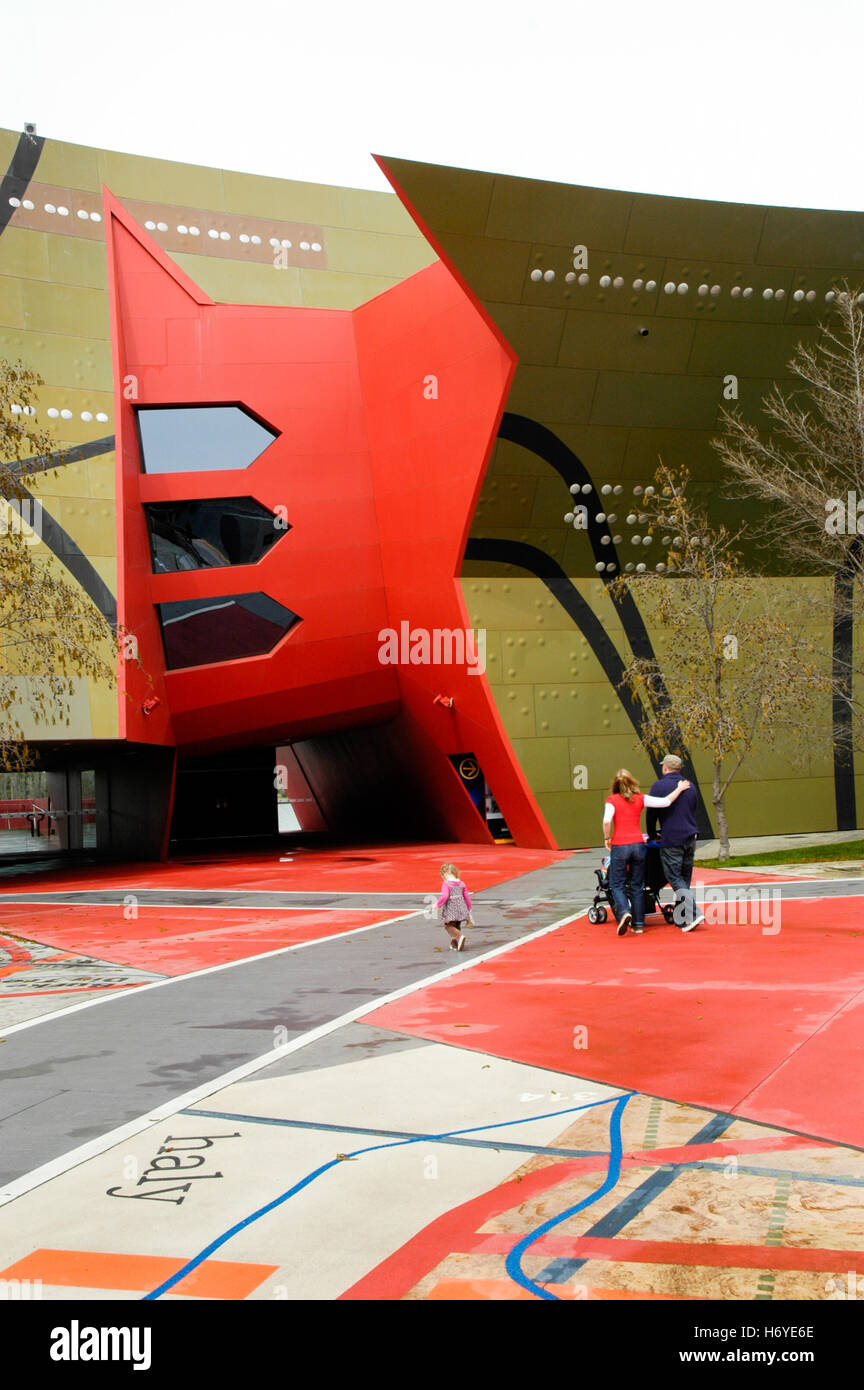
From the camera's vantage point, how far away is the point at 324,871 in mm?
21203

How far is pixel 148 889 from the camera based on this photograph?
19.4 meters

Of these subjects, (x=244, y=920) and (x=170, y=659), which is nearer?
(x=244, y=920)

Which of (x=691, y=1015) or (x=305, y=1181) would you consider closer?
(x=305, y=1181)

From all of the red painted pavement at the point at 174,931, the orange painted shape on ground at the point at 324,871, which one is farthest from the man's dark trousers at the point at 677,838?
the orange painted shape on ground at the point at 324,871

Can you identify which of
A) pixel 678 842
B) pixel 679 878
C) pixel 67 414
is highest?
pixel 67 414

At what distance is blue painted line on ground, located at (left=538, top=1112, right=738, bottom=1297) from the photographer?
3.50 meters

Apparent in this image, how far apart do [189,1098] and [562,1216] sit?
250cm

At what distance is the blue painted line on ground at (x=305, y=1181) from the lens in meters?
3.59

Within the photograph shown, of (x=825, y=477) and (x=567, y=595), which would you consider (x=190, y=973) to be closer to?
(x=567, y=595)

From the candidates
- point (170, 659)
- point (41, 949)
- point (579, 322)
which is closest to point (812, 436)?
point (579, 322)

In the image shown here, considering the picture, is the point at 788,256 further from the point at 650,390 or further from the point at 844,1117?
the point at 844,1117

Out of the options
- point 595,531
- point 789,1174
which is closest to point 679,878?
point 789,1174

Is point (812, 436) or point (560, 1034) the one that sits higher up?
point (812, 436)
